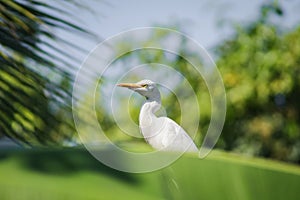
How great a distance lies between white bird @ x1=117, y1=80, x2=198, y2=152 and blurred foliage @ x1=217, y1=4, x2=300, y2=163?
673 cm

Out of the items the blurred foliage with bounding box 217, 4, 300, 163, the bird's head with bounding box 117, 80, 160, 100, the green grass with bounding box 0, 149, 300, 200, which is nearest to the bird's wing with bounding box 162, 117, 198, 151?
the bird's head with bounding box 117, 80, 160, 100

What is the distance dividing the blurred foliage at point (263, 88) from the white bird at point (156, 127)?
6.73m

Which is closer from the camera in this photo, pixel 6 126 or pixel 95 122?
pixel 6 126

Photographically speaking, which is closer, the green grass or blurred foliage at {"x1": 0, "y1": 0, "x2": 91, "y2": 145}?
the green grass

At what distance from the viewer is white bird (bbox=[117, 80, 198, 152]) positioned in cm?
179

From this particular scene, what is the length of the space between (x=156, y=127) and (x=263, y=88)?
6878mm

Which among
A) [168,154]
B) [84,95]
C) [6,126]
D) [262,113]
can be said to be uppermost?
[168,154]

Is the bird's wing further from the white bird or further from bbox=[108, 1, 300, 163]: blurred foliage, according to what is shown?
bbox=[108, 1, 300, 163]: blurred foliage

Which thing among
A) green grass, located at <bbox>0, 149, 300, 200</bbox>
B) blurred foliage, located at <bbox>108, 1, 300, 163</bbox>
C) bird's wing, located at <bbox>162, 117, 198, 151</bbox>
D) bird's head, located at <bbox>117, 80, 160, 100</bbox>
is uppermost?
green grass, located at <bbox>0, 149, 300, 200</bbox>

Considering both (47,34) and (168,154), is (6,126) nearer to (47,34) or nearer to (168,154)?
(47,34)

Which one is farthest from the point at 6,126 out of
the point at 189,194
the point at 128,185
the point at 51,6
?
the point at 128,185

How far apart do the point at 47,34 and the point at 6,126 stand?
375 millimetres

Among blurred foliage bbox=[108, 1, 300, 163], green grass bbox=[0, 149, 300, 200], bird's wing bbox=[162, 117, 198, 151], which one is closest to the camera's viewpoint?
green grass bbox=[0, 149, 300, 200]

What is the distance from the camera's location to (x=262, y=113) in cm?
916
